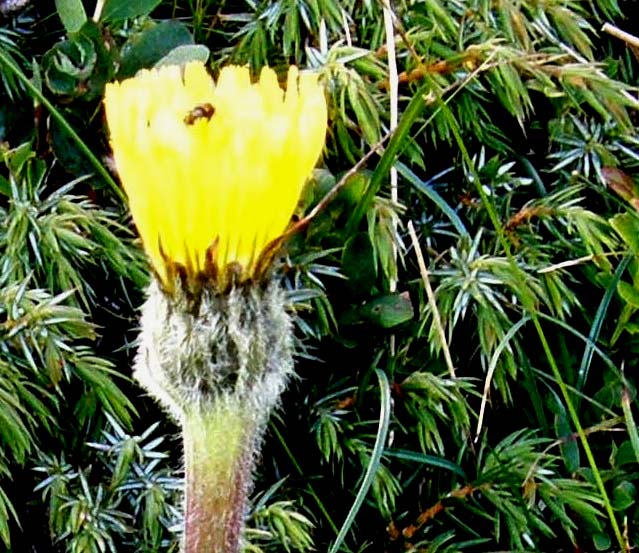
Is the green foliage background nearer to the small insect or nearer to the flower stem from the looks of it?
the flower stem

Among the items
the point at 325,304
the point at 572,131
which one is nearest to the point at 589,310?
the point at 572,131

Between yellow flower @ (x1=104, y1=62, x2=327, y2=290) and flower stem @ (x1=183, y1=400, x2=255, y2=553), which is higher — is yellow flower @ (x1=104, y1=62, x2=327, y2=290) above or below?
above

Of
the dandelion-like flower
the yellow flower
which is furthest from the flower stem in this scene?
the yellow flower

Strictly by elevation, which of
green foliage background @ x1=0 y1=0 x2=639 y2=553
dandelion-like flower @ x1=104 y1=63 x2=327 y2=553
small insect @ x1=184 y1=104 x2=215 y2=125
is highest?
small insect @ x1=184 y1=104 x2=215 y2=125

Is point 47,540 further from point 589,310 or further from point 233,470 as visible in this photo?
point 589,310

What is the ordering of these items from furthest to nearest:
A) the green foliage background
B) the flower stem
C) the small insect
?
the green foliage background < the flower stem < the small insect

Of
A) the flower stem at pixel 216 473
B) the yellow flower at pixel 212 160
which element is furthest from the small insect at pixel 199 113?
the flower stem at pixel 216 473

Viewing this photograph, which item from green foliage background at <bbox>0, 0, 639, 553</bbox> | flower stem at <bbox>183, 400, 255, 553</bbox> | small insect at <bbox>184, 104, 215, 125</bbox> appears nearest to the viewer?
small insect at <bbox>184, 104, 215, 125</bbox>

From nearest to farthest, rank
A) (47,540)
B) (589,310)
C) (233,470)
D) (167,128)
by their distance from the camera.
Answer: (167,128), (233,470), (47,540), (589,310)
